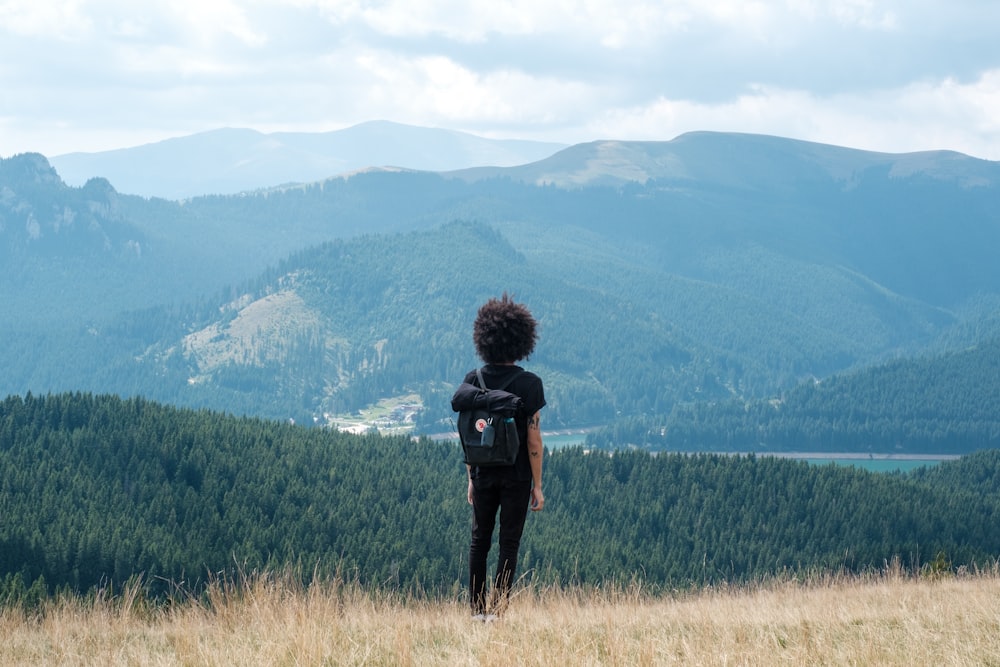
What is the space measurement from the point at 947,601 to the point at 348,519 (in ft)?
478

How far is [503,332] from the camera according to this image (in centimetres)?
2028

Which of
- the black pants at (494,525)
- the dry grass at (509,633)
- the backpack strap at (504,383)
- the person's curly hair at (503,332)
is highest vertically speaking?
the person's curly hair at (503,332)

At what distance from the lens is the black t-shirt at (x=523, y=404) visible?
19844 millimetres

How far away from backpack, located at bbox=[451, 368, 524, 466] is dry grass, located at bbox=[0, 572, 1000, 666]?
2903 mm

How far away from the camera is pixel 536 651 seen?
17750 mm

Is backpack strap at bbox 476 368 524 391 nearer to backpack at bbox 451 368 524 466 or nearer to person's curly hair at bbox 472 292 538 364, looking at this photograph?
backpack at bbox 451 368 524 466

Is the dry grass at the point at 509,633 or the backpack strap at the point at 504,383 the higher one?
the backpack strap at the point at 504,383

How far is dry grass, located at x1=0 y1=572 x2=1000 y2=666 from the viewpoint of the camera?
58.6 ft

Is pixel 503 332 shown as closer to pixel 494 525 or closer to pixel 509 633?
pixel 494 525

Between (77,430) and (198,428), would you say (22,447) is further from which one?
(198,428)

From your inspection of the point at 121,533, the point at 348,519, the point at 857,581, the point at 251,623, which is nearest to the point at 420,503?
the point at 348,519

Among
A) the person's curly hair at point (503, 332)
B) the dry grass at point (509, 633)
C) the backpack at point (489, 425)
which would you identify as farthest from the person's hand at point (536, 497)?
the person's curly hair at point (503, 332)

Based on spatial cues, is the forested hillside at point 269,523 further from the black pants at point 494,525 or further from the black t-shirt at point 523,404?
the black t-shirt at point 523,404

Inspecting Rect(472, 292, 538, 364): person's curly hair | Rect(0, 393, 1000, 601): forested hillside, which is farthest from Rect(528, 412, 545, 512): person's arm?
Rect(0, 393, 1000, 601): forested hillside
